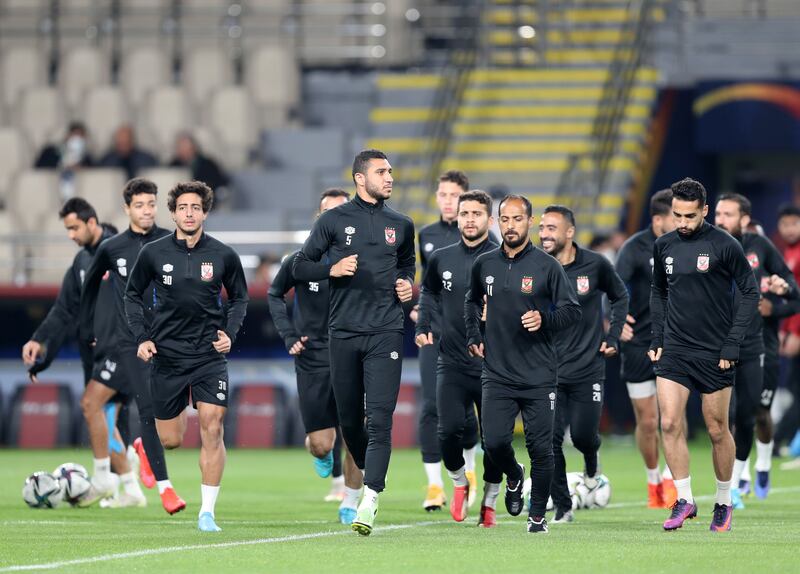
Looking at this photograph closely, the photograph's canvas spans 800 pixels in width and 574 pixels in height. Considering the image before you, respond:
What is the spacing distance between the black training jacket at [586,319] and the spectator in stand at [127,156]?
1351cm

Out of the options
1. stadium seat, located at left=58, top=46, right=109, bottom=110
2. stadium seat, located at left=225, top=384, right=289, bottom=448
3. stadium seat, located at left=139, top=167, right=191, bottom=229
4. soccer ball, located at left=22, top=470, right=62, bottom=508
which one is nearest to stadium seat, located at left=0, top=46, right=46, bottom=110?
stadium seat, located at left=58, top=46, right=109, bottom=110

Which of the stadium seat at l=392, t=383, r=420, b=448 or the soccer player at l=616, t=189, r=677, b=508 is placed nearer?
the soccer player at l=616, t=189, r=677, b=508

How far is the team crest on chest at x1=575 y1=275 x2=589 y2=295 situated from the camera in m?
13.6

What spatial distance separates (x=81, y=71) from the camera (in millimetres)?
28906

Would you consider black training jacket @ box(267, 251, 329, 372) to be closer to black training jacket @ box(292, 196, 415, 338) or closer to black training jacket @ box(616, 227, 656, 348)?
black training jacket @ box(292, 196, 415, 338)

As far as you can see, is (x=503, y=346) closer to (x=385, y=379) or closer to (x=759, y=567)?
(x=385, y=379)

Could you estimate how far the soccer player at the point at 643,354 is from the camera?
14.8 metres

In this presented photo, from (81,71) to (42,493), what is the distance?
15.4m

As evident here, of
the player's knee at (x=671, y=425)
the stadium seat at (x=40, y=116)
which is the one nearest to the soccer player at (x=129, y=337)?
the player's knee at (x=671, y=425)

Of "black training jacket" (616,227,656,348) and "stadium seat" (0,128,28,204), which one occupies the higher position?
"stadium seat" (0,128,28,204)

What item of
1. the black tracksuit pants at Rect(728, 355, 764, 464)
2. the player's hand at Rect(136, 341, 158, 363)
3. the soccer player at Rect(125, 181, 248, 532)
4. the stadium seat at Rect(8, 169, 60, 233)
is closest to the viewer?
the player's hand at Rect(136, 341, 158, 363)

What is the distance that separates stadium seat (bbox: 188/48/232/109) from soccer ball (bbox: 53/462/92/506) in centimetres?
1447

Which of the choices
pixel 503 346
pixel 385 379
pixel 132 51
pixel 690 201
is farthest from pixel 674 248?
pixel 132 51

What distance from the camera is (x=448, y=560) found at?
10.1 metres
